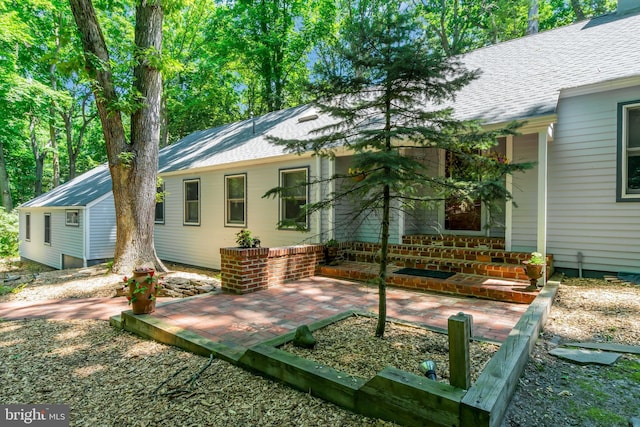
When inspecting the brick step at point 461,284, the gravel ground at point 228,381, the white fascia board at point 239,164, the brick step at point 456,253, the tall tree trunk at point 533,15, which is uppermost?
the tall tree trunk at point 533,15

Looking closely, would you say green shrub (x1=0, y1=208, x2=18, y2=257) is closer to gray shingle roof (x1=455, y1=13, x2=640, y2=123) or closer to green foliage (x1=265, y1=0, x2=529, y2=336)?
green foliage (x1=265, y1=0, x2=529, y2=336)

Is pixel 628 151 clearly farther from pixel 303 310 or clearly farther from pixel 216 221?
pixel 216 221

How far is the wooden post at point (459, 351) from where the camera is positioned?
204 centimetres

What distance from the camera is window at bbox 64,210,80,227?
498 inches

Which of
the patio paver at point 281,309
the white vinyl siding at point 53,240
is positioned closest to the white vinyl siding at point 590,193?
the patio paver at point 281,309

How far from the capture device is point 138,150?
7824 mm

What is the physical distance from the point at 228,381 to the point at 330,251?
4.64m

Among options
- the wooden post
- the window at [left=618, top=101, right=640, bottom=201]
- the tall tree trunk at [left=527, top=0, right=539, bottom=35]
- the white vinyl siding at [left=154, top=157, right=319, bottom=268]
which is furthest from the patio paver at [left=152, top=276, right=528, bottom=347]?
the tall tree trunk at [left=527, top=0, right=539, bottom=35]

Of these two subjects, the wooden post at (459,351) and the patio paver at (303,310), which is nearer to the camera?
the wooden post at (459,351)

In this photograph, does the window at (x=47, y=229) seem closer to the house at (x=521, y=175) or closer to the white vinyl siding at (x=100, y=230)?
the house at (x=521, y=175)

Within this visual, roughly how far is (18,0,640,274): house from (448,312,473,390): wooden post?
1040 mm

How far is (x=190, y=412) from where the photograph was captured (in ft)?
7.88

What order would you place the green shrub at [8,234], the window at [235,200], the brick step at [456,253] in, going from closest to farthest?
the brick step at [456,253]
the window at [235,200]
the green shrub at [8,234]

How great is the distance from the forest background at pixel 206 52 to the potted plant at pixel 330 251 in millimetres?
9500
